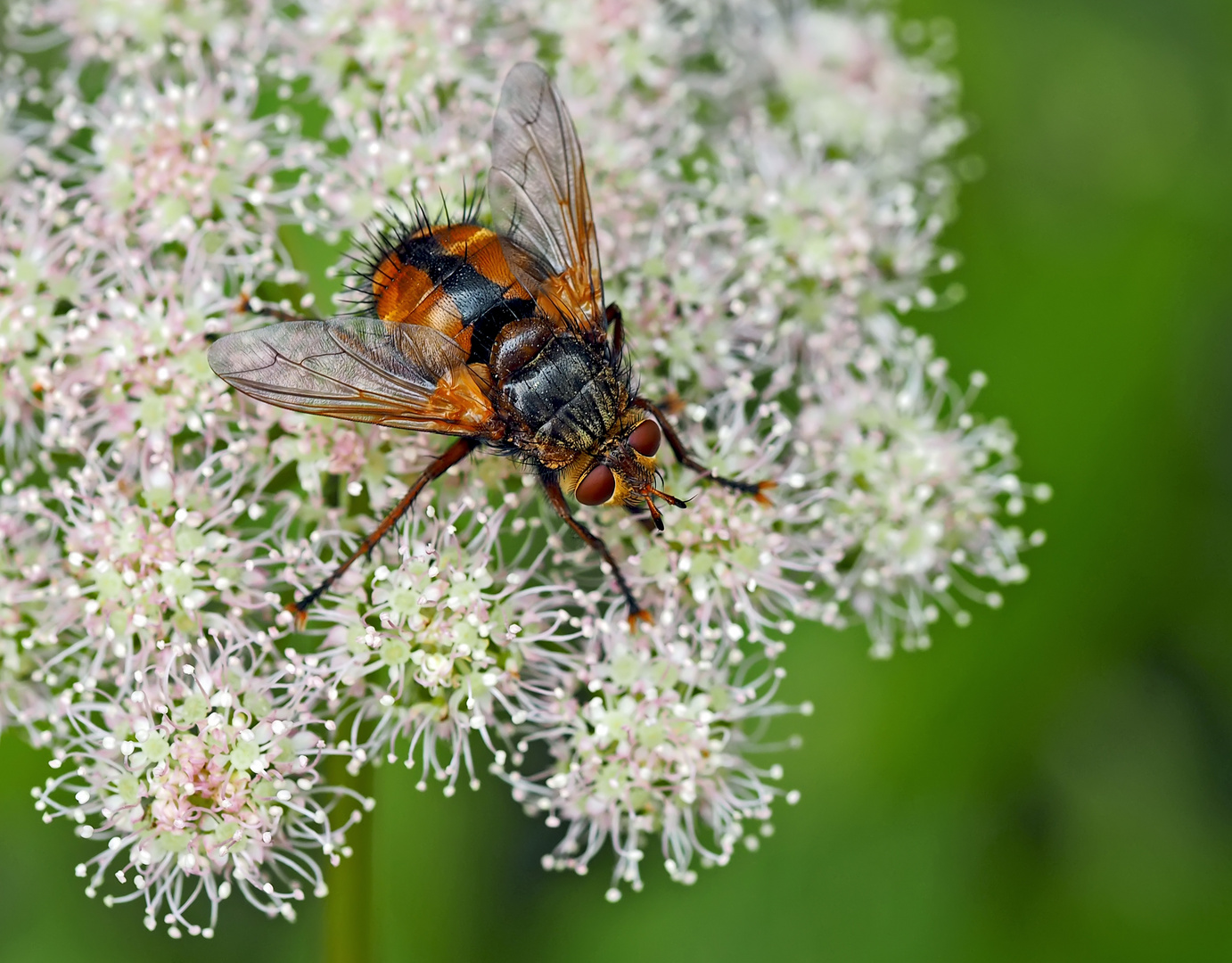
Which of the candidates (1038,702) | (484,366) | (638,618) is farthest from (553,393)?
(1038,702)

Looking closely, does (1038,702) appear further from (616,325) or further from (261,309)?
Answer: (261,309)

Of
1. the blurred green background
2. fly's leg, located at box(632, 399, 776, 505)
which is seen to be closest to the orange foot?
fly's leg, located at box(632, 399, 776, 505)

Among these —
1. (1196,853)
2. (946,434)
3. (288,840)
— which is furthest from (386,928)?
(1196,853)

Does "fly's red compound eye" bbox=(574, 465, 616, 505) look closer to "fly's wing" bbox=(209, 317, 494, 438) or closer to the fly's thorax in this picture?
the fly's thorax

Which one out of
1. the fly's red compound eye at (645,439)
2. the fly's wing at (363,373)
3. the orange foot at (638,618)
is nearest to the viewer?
the fly's wing at (363,373)

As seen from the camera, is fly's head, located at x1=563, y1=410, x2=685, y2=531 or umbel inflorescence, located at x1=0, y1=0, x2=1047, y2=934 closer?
fly's head, located at x1=563, y1=410, x2=685, y2=531

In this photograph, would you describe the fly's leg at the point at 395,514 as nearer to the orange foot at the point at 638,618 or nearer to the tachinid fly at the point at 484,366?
the tachinid fly at the point at 484,366

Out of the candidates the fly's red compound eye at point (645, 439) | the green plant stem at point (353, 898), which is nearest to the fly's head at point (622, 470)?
the fly's red compound eye at point (645, 439)
